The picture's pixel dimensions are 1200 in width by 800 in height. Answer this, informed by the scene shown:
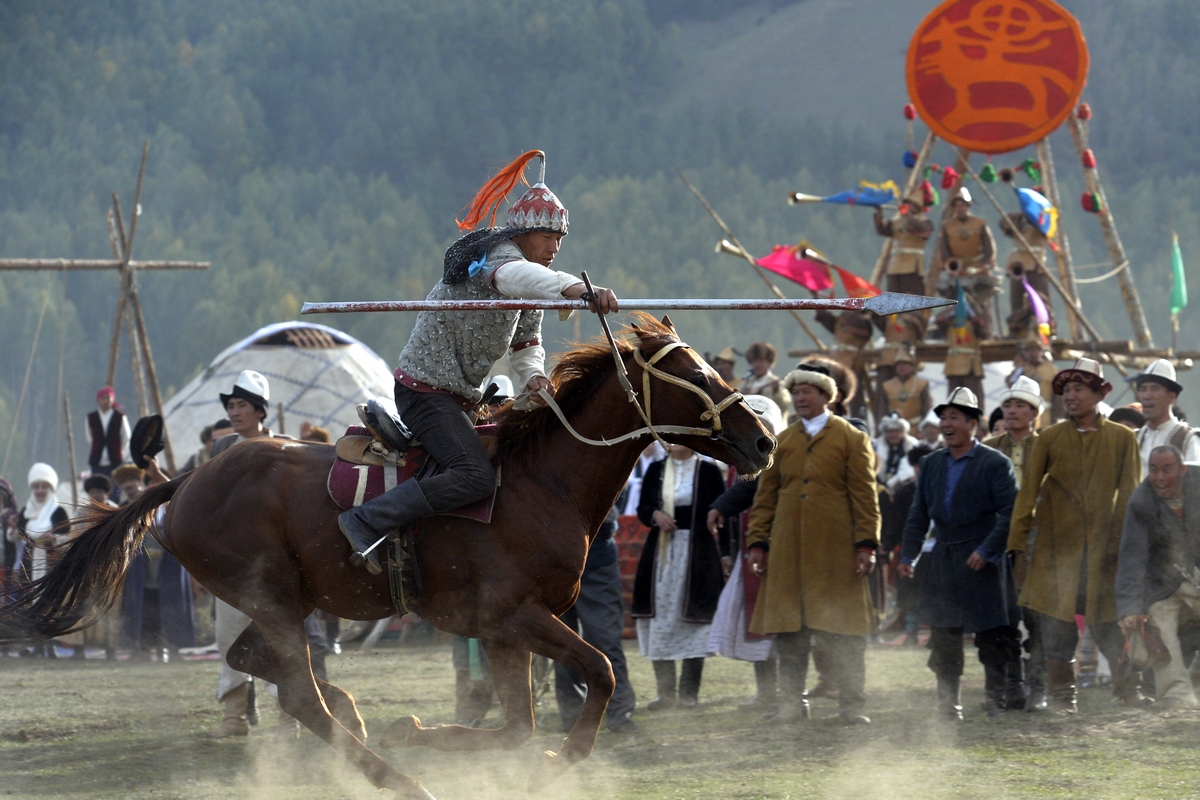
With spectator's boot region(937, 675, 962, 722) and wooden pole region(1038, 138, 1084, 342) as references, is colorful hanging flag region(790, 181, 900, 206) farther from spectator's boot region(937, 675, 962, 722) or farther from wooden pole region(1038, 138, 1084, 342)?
spectator's boot region(937, 675, 962, 722)

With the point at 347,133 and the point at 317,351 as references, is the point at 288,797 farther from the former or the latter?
the point at 347,133

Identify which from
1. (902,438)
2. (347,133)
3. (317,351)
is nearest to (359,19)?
(347,133)

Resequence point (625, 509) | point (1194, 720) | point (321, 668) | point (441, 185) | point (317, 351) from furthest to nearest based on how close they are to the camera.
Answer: point (441, 185) → point (317, 351) → point (625, 509) → point (321, 668) → point (1194, 720)

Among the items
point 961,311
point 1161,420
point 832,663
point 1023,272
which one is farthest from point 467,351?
point 1023,272

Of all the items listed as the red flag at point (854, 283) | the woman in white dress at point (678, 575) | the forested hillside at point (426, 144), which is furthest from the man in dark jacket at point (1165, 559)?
the forested hillside at point (426, 144)

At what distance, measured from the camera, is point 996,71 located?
1527cm

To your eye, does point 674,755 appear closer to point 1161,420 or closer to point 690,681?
point 690,681

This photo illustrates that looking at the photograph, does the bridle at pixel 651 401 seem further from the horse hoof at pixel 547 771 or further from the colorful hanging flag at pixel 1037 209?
the colorful hanging flag at pixel 1037 209

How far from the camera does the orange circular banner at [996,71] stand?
1523 cm

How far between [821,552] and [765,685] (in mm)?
1125

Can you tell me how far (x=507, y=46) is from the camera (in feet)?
201

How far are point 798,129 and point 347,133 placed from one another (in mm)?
17443

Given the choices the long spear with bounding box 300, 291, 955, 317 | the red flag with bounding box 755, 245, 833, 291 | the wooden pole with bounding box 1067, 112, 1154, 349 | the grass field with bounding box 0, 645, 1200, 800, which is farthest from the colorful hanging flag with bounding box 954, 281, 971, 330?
the long spear with bounding box 300, 291, 955, 317

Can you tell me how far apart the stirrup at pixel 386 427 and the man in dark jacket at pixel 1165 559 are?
4.53 meters
